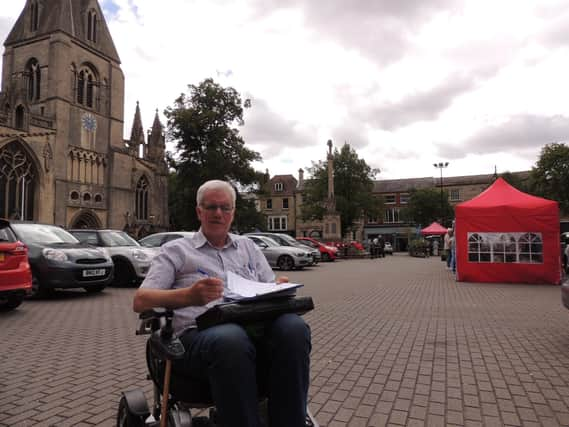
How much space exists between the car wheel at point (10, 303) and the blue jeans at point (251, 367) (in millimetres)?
7116

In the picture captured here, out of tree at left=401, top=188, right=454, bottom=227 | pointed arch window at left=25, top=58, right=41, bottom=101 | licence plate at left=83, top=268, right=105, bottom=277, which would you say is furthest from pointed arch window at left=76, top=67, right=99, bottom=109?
tree at left=401, top=188, right=454, bottom=227

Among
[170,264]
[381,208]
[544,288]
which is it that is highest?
[381,208]

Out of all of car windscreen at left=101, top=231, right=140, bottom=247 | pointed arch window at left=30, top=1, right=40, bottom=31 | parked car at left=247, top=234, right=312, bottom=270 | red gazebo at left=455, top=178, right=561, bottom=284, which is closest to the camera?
car windscreen at left=101, top=231, right=140, bottom=247

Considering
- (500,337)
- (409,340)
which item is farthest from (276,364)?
(500,337)

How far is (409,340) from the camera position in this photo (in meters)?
5.81

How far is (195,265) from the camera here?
257cm

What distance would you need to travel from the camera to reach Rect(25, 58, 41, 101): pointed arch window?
39781 mm

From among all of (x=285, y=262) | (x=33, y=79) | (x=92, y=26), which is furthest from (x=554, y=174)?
(x=33, y=79)

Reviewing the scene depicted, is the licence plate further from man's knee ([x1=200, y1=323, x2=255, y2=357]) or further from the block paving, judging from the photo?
man's knee ([x1=200, y1=323, x2=255, y2=357])

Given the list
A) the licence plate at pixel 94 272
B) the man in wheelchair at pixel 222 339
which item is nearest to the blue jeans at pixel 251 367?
the man in wheelchair at pixel 222 339

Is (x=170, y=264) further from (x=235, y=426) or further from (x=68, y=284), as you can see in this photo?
(x=68, y=284)

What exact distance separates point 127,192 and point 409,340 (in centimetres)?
4217

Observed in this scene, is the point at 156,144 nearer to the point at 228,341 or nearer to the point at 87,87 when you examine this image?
the point at 87,87

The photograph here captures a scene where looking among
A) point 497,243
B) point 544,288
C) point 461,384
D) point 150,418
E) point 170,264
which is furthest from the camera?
point 497,243
